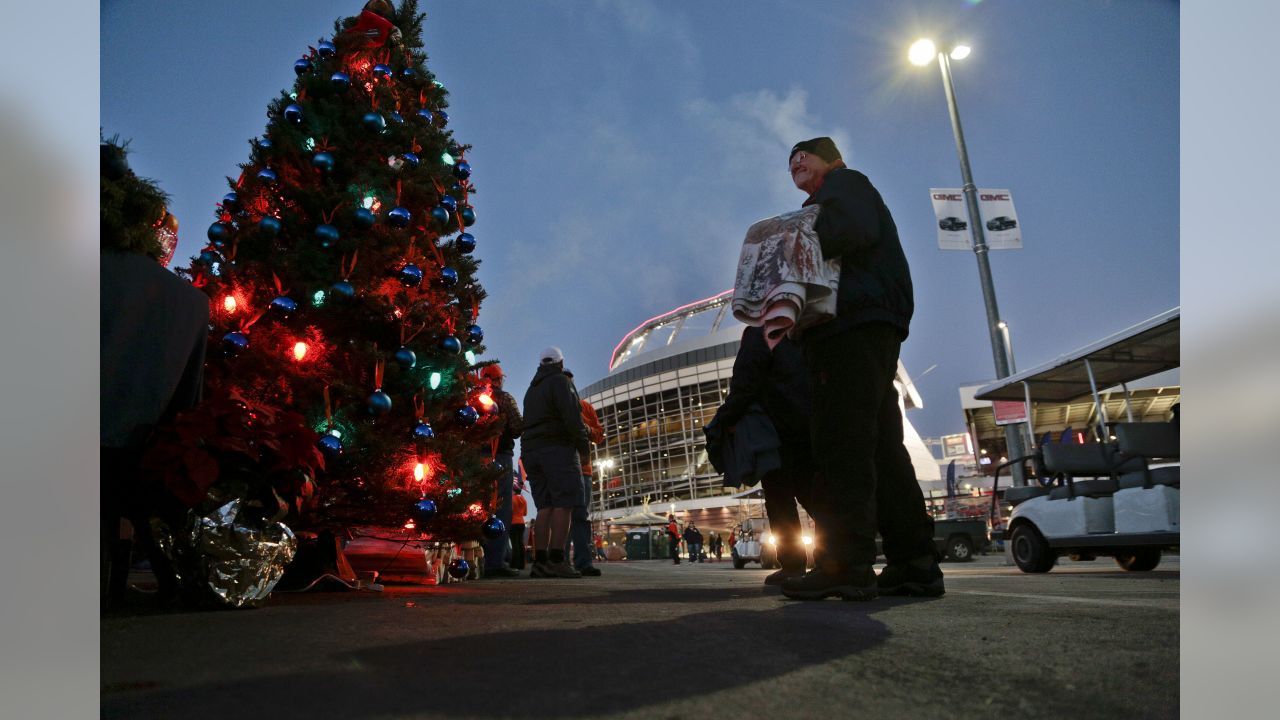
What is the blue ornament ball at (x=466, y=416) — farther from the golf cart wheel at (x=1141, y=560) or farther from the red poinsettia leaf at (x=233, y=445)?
the golf cart wheel at (x=1141, y=560)

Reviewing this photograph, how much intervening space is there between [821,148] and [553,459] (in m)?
3.76

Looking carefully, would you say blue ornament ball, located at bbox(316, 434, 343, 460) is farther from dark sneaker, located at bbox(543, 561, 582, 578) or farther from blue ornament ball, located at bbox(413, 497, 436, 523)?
dark sneaker, located at bbox(543, 561, 582, 578)

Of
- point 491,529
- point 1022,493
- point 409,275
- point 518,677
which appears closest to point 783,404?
point 491,529

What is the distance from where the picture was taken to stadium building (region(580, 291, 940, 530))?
54500 mm

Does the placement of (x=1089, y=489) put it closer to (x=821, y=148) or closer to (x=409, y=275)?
(x=821, y=148)

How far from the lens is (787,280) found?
2414mm

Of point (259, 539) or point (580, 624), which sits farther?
point (259, 539)

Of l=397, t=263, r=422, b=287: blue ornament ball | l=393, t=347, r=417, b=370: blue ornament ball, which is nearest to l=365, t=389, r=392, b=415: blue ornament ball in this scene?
l=393, t=347, r=417, b=370: blue ornament ball

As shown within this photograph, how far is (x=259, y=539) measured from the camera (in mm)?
2352

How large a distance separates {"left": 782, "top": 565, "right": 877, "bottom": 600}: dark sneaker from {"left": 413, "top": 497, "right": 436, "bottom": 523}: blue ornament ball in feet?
6.54

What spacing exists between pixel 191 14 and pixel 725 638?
288 cm

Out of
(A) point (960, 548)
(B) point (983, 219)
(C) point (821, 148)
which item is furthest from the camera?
(A) point (960, 548)

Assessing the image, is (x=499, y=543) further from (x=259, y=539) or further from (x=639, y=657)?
(x=639, y=657)

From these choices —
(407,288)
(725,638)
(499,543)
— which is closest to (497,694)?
(725,638)
